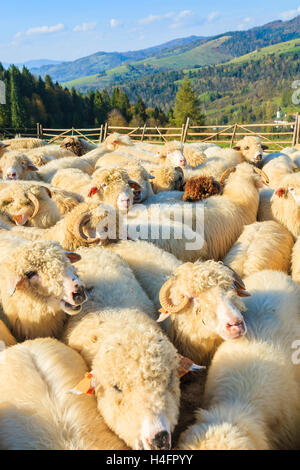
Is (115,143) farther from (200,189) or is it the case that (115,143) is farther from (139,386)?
(139,386)

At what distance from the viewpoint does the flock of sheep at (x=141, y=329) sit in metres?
2.42

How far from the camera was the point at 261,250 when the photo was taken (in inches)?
194

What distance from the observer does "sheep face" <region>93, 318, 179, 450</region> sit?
2246 mm

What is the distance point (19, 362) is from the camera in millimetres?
2822

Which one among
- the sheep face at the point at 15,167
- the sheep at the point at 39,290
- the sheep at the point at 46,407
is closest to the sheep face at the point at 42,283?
the sheep at the point at 39,290

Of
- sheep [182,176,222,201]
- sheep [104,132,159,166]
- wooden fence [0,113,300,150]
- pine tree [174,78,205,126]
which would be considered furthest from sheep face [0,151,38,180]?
pine tree [174,78,205,126]

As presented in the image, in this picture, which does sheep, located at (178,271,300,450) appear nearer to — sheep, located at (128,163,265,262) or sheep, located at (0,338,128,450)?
sheep, located at (0,338,128,450)

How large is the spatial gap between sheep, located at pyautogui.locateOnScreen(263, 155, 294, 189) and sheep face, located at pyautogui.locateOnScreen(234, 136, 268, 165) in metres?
0.36

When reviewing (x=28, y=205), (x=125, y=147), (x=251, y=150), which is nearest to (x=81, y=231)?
(x=28, y=205)

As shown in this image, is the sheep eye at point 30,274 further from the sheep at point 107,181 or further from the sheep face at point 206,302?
the sheep at point 107,181

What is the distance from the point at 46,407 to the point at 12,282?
1114mm

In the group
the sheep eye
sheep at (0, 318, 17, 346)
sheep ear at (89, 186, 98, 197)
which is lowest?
sheep at (0, 318, 17, 346)
